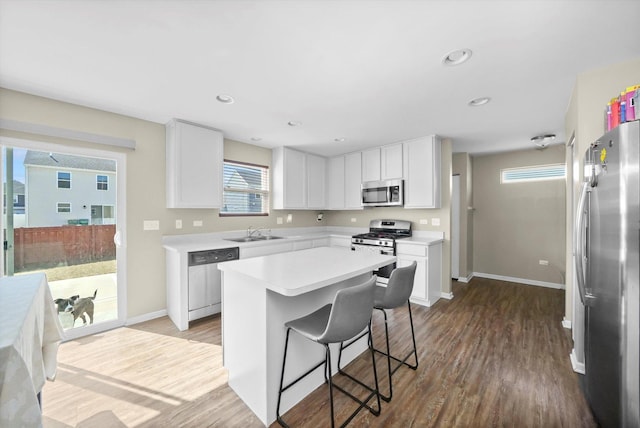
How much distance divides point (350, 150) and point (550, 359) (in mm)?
3831

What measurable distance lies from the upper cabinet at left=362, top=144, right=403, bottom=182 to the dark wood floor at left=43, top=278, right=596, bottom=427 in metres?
2.37

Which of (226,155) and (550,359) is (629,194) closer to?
(550,359)

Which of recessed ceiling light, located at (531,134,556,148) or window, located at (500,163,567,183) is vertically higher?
recessed ceiling light, located at (531,134,556,148)

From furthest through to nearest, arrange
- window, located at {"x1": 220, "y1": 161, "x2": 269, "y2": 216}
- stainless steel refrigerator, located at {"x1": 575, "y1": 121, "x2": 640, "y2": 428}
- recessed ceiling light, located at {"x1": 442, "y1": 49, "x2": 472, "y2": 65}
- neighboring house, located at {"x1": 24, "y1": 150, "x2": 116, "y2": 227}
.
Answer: window, located at {"x1": 220, "y1": 161, "x2": 269, "y2": 216} → neighboring house, located at {"x1": 24, "y1": 150, "x2": 116, "y2": 227} → recessed ceiling light, located at {"x1": 442, "y1": 49, "x2": 472, "y2": 65} → stainless steel refrigerator, located at {"x1": 575, "y1": 121, "x2": 640, "y2": 428}

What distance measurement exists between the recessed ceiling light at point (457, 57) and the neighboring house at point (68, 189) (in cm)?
355

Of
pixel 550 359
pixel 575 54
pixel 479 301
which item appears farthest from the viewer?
pixel 479 301

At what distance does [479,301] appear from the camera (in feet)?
12.6

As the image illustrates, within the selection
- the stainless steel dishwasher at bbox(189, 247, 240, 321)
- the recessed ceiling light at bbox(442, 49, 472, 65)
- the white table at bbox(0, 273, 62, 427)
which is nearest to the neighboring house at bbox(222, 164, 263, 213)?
the stainless steel dishwasher at bbox(189, 247, 240, 321)

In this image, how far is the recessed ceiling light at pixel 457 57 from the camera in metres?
1.81

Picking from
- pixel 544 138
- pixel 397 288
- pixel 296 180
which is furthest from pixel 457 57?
pixel 296 180

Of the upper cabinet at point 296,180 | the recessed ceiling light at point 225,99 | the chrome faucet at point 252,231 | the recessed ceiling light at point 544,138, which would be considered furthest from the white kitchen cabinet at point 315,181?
the recessed ceiling light at point 544,138

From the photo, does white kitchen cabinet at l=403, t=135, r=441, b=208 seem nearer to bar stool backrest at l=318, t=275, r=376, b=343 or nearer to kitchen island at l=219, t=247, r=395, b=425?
kitchen island at l=219, t=247, r=395, b=425

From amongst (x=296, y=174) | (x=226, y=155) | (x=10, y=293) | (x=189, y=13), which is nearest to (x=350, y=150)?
(x=296, y=174)

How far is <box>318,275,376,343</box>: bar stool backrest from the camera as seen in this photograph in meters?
1.41
